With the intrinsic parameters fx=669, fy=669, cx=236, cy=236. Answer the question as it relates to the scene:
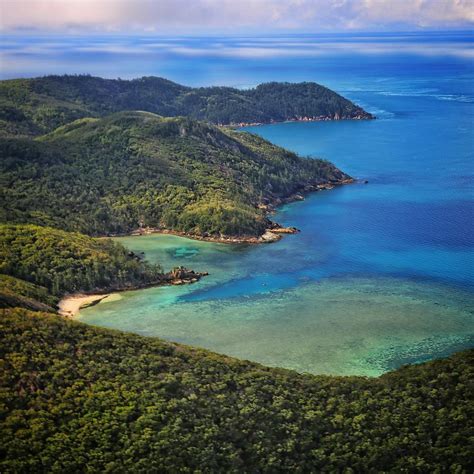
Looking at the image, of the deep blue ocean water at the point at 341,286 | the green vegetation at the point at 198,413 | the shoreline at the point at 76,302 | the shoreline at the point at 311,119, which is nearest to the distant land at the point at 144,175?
the deep blue ocean water at the point at 341,286

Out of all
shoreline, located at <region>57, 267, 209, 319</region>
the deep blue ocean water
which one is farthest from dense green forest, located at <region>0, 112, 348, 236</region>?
shoreline, located at <region>57, 267, 209, 319</region>

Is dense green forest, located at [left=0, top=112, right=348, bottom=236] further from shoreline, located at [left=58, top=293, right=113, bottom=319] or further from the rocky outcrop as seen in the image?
shoreline, located at [left=58, top=293, right=113, bottom=319]

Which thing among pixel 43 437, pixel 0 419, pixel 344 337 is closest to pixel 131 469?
pixel 43 437

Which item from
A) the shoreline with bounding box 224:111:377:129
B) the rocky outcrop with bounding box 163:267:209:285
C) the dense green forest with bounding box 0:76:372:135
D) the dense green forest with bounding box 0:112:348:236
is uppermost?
the dense green forest with bounding box 0:76:372:135

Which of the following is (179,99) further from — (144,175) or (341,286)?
(341,286)

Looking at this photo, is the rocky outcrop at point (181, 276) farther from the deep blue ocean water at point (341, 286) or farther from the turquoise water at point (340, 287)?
the deep blue ocean water at point (341, 286)

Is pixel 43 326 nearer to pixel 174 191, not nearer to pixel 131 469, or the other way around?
pixel 131 469
